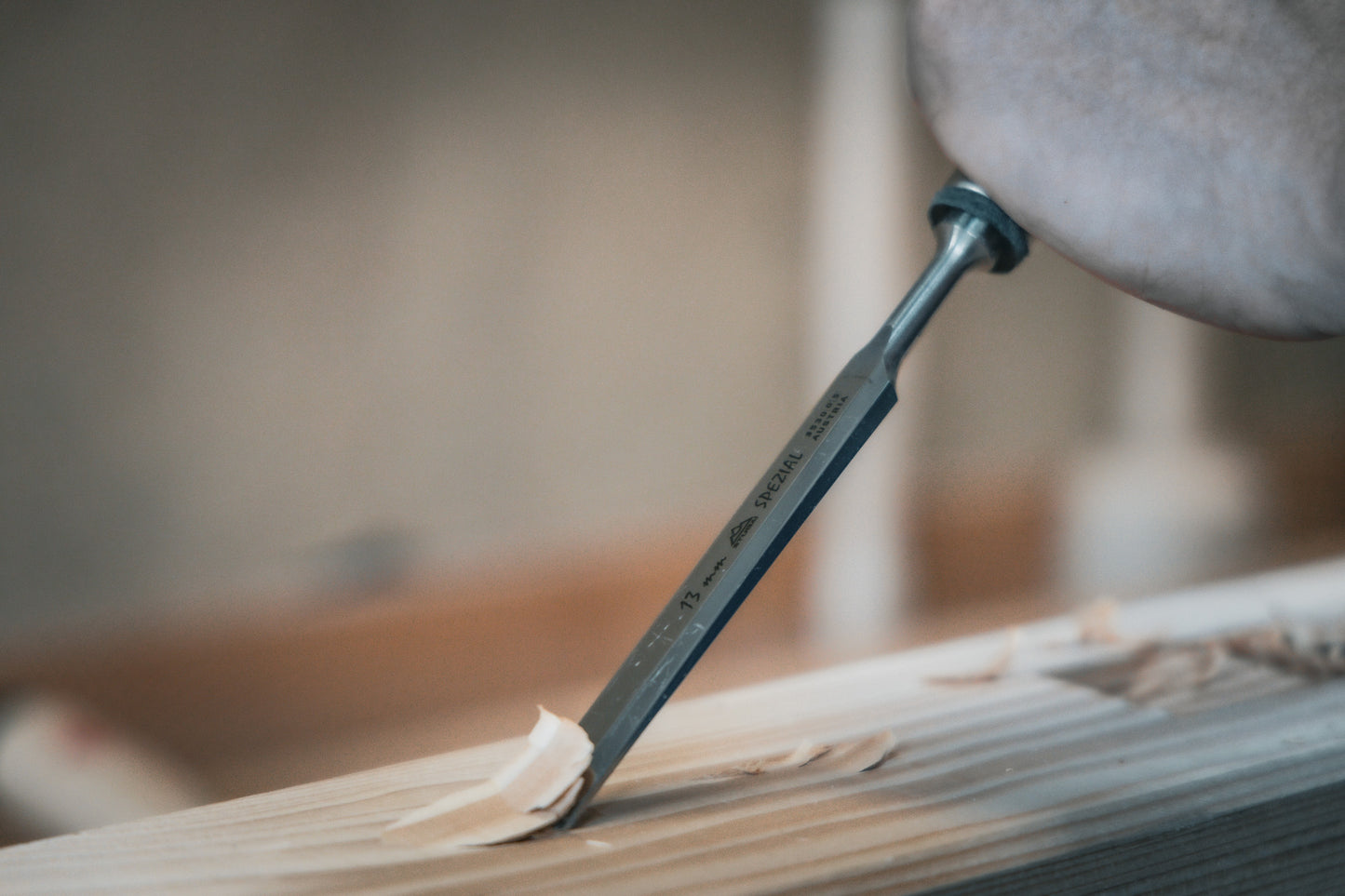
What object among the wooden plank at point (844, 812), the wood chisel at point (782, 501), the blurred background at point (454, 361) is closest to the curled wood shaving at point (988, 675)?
the wooden plank at point (844, 812)

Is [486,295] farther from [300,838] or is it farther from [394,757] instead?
[300,838]

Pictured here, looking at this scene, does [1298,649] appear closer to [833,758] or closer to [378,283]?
[833,758]

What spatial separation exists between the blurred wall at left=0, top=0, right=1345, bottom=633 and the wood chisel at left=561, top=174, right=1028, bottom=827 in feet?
3.15

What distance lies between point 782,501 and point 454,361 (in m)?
1.02

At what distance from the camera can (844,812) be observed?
10.8 inches

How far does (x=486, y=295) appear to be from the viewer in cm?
126

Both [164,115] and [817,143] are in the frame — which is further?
[817,143]

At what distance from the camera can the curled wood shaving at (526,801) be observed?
0.28 meters

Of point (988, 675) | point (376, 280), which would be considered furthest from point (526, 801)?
point (376, 280)

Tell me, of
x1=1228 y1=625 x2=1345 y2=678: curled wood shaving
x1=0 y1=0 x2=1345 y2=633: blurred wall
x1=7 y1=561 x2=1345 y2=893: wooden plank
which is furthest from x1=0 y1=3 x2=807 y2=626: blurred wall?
x1=1228 y1=625 x2=1345 y2=678: curled wood shaving

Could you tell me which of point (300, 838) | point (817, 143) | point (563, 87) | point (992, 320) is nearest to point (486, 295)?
point (563, 87)

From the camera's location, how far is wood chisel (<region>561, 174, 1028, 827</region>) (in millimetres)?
279

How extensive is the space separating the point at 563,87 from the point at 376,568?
642 millimetres

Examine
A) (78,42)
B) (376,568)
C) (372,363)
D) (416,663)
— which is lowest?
(416,663)
